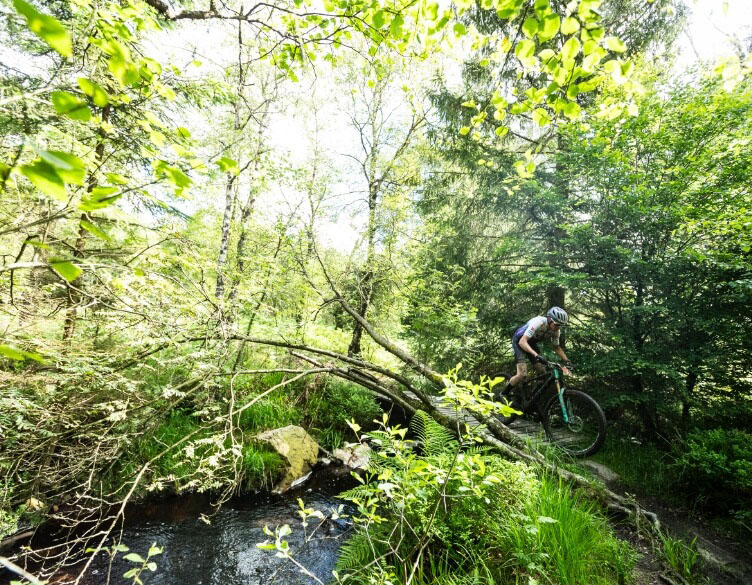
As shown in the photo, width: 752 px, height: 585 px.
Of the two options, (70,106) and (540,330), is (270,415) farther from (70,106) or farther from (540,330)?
(70,106)

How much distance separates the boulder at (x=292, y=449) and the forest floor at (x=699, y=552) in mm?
4731

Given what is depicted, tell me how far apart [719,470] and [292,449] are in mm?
6051

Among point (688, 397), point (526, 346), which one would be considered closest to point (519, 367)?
point (526, 346)

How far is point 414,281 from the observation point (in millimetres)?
7742

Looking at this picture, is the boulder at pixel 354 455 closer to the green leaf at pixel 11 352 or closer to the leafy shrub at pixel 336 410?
the leafy shrub at pixel 336 410

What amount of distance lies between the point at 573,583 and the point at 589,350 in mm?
4479

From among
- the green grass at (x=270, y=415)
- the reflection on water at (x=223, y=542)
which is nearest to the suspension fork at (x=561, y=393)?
the reflection on water at (x=223, y=542)

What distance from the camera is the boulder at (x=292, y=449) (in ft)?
19.2

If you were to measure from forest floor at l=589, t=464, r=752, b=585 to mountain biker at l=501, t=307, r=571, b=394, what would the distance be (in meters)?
1.98

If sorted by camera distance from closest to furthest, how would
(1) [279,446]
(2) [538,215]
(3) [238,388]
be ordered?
(1) [279,446] < (3) [238,388] < (2) [538,215]

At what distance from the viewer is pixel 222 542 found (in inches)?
171

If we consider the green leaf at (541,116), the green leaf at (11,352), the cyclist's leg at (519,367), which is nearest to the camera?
the green leaf at (11,352)

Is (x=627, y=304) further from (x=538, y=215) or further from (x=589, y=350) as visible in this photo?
(x=538, y=215)

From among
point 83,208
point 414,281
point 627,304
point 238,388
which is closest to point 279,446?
point 238,388
